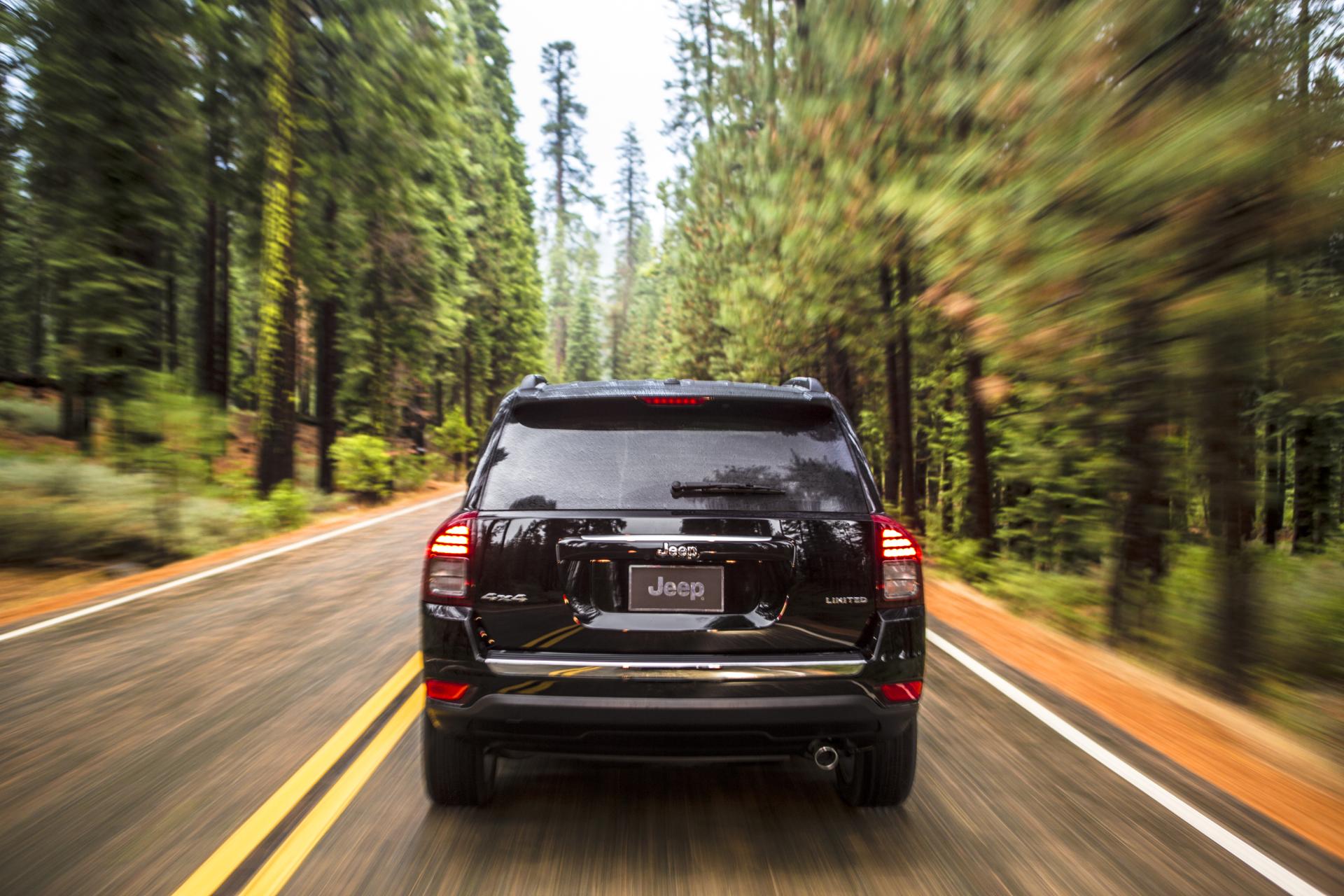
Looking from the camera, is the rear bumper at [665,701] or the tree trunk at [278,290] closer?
the rear bumper at [665,701]

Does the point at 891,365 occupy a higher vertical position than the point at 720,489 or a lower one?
higher

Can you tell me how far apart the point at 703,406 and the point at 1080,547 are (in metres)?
8.95

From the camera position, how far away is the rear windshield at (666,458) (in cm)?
343

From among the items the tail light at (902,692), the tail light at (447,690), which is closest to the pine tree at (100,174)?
the tail light at (447,690)

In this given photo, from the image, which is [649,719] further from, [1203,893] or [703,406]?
[1203,893]

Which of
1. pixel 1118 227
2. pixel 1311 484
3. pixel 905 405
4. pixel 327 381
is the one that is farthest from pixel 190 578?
pixel 1311 484

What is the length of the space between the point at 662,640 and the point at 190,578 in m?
8.64

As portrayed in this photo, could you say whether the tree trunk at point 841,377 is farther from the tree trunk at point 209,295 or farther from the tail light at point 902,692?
the tree trunk at point 209,295

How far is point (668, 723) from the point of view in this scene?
325 centimetres

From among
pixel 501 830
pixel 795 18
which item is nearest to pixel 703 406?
pixel 501 830

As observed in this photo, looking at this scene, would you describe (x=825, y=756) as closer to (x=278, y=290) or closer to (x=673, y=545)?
(x=673, y=545)

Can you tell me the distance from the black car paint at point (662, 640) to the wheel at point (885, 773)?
32cm

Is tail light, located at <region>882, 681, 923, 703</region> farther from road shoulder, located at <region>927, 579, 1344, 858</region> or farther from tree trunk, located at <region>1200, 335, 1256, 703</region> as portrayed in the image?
tree trunk, located at <region>1200, 335, 1256, 703</region>

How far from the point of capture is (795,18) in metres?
16.1
